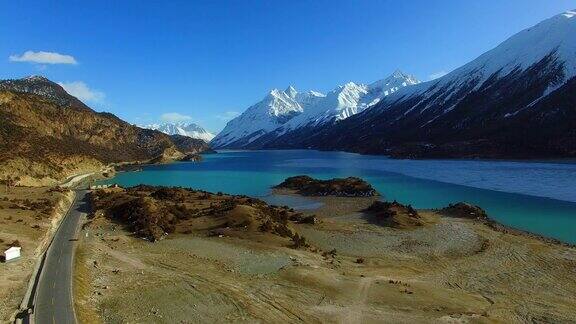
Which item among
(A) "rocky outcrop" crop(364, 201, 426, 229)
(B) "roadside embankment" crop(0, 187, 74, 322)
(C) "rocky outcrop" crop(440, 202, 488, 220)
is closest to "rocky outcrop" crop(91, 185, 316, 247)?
(B) "roadside embankment" crop(0, 187, 74, 322)

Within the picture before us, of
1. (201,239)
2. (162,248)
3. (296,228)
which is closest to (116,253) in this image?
(162,248)

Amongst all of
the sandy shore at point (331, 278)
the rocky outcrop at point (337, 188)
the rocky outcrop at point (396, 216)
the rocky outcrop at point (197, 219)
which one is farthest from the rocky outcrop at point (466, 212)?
the rocky outcrop at point (337, 188)

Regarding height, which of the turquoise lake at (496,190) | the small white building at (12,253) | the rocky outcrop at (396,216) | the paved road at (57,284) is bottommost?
the turquoise lake at (496,190)

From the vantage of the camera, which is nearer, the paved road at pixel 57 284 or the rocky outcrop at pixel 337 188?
the paved road at pixel 57 284

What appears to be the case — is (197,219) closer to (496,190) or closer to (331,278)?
(331,278)

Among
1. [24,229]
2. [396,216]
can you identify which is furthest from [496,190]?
[24,229]

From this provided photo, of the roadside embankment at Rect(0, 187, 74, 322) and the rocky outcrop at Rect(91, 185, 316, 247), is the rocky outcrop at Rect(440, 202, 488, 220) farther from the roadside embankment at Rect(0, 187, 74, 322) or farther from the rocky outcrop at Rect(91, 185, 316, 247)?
the roadside embankment at Rect(0, 187, 74, 322)

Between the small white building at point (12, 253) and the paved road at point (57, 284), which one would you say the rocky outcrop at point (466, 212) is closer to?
the paved road at point (57, 284)
